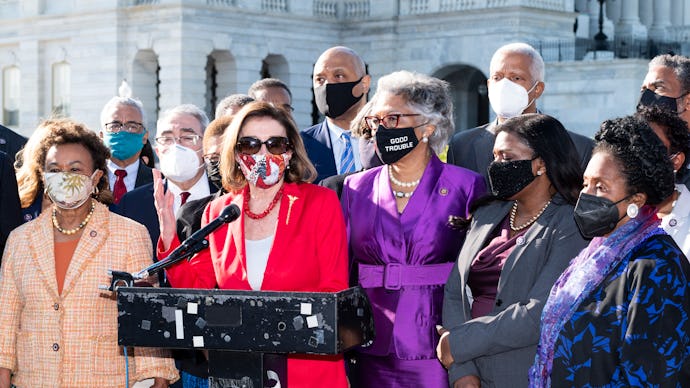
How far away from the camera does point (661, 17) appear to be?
4312cm

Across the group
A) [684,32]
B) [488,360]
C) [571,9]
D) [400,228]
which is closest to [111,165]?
[400,228]

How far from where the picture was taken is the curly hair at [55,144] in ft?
21.1

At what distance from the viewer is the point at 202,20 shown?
34.2 m

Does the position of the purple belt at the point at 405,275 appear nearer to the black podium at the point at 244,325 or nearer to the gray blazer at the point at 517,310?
the gray blazer at the point at 517,310

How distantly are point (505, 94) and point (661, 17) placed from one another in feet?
123

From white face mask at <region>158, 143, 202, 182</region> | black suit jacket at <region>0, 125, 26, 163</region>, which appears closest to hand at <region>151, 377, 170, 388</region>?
white face mask at <region>158, 143, 202, 182</region>

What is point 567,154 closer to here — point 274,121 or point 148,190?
point 274,121

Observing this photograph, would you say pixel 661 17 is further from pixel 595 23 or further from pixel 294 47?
pixel 294 47

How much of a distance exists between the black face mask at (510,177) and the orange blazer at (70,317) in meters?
2.07

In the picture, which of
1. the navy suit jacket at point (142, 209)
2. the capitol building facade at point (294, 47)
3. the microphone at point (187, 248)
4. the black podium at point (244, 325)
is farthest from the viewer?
the capitol building facade at point (294, 47)

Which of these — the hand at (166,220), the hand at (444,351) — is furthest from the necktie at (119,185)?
the hand at (444,351)

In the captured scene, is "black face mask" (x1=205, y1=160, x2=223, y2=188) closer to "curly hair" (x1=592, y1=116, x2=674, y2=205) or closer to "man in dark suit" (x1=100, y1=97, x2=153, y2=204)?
"man in dark suit" (x1=100, y1=97, x2=153, y2=204)

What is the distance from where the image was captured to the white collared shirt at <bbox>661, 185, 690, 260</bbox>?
6473 mm

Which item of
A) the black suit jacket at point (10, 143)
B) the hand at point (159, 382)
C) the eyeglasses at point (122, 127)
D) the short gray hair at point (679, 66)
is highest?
the short gray hair at point (679, 66)
